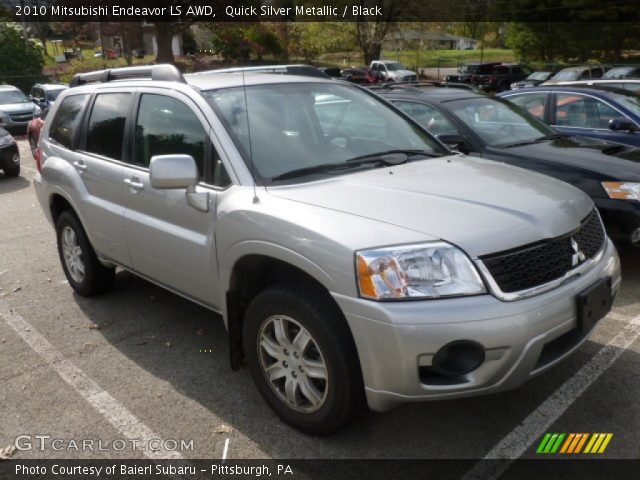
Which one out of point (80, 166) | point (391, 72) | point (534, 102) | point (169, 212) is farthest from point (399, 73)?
point (169, 212)

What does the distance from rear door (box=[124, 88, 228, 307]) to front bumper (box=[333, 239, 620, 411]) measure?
3.78 ft

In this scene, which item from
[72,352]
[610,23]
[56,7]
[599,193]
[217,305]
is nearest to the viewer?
[217,305]

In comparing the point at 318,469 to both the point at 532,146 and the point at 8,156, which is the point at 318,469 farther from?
the point at 8,156

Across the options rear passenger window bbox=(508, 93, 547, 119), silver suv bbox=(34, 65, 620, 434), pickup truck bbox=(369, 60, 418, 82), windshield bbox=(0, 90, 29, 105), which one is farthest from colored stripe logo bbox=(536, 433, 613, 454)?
pickup truck bbox=(369, 60, 418, 82)

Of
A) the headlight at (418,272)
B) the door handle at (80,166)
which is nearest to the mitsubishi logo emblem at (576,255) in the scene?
the headlight at (418,272)

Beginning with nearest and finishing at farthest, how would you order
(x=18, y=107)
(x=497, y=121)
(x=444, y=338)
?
1. (x=444, y=338)
2. (x=497, y=121)
3. (x=18, y=107)

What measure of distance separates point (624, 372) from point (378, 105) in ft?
7.66

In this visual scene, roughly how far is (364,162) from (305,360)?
4.10ft

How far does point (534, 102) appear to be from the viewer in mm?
7797

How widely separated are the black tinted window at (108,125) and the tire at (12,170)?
8.27m

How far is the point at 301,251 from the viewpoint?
2787 millimetres

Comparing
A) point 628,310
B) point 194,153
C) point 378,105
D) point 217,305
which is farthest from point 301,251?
point 628,310

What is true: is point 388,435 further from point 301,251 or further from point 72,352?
point 72,352

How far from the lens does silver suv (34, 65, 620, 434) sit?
2584 mm
